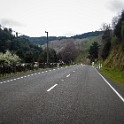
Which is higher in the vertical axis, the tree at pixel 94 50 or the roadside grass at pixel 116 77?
the tree at pixel 94 50

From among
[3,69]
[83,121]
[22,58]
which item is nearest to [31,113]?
[83,121]

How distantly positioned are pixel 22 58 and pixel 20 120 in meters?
102

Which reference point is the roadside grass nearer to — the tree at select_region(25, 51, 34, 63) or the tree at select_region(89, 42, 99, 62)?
the tree at select_region(25, 51, 34, 63)

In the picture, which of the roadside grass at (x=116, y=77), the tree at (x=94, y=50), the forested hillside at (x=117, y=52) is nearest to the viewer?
the roadside grass at (x=116, y=77)

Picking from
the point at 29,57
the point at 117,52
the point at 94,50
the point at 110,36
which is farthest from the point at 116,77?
the point at 94,50

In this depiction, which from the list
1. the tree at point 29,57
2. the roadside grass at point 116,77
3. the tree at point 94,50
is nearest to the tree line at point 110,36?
the tree at point 94,50

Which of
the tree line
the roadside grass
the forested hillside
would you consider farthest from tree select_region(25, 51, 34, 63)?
the roadside grass

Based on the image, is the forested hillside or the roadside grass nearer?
the roadside grass

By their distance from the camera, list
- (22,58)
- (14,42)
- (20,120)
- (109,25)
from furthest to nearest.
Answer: (14,42), (22,58), (109,25), (20,120)

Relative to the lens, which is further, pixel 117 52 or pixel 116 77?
pixel 117 52

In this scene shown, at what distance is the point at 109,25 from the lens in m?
91.0

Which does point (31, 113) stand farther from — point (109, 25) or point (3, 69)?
point (109, 25)

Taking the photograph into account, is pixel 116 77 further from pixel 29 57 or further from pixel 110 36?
pixel 29 57

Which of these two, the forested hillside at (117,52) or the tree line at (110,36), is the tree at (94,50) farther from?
the forested hillside at (117,52)
